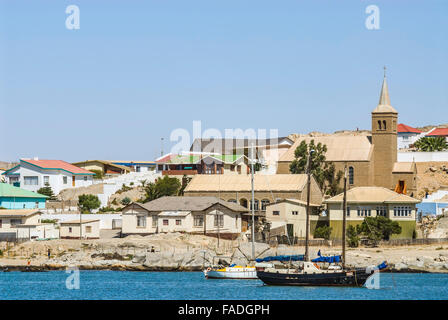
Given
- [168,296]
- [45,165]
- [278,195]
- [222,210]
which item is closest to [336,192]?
[278,195]

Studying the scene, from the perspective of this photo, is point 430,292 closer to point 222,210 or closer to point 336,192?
point 222,210

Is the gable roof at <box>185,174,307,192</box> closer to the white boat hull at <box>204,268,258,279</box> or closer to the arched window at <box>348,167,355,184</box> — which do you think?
the arched window at <box>348,167,355,184</box>

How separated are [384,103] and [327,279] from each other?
137 feet

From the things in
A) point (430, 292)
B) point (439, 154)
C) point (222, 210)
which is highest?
point (439, 154)

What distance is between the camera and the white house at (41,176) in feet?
297

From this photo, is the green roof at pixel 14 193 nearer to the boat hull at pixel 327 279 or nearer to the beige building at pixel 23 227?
the beige building at pixel 23 227

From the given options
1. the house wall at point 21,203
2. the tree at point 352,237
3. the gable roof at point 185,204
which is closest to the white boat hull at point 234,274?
the tree at point 352,237

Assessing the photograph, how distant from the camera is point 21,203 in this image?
79.9 metres

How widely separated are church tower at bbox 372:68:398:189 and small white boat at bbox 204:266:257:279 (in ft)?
108

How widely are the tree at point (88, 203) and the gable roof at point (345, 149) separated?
67.2 feet

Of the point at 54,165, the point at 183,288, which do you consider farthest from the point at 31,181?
the point at 183,288

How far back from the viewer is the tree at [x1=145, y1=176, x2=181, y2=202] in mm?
80438

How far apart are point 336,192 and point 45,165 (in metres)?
33.5

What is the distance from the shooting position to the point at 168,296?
1743 inches
